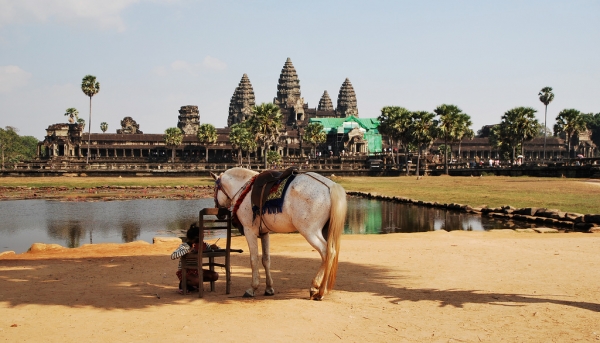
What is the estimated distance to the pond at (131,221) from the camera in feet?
83.3

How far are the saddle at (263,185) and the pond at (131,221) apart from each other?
13336 mm

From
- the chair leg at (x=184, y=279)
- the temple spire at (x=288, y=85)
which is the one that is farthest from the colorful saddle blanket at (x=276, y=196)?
the temple spire at (x=288, y=85)

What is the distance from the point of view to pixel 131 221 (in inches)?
1247

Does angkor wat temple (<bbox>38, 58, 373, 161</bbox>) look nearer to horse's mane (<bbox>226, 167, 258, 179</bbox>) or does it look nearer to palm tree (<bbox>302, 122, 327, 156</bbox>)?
palm tree (<bbox>302, 122, 327, 156</bbox>)

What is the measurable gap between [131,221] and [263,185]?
23.3 metres

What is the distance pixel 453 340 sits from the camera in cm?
739

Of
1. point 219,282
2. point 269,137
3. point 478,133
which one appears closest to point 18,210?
point 219,282

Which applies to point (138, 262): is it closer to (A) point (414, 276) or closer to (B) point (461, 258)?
(A) point (414, 276)

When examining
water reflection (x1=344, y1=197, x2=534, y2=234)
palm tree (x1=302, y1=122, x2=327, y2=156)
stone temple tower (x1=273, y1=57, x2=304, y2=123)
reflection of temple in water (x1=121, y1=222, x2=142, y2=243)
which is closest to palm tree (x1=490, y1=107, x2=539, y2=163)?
palm tree (x1=302, y1=122, x2=327, y2=156)

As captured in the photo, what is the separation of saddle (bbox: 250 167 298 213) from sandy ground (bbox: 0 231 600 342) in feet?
5.42

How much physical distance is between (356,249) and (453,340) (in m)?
9.47

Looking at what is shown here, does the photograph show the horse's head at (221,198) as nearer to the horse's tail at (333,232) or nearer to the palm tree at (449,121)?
the horse's tail at (333,232)

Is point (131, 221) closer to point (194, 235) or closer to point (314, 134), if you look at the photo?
point (194, 235)

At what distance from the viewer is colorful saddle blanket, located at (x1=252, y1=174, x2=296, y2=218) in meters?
9.94
